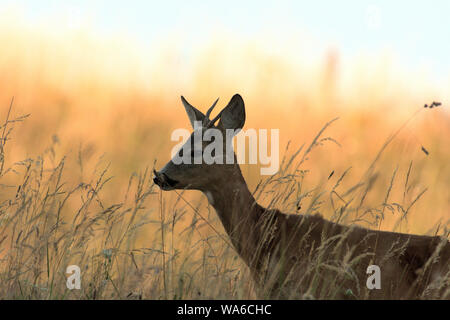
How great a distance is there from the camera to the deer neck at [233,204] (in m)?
3.32

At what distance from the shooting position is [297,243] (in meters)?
3.24

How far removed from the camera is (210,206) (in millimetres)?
3504

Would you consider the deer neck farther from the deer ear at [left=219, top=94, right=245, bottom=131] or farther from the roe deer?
the deer ear at [left=219, top=94, right=245, bottom=131]

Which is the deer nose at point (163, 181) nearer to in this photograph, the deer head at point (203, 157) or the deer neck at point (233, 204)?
the deer head at point (203, 157)

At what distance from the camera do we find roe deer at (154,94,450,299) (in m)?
3.03

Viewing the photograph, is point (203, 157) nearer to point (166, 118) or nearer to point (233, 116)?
point (233, 116)

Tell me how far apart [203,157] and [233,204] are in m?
0.25

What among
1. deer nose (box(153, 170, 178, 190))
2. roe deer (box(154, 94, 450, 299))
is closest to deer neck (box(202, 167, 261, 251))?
roe deer (box(154, 94, 450, 299))

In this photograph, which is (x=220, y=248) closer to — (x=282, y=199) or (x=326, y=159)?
(x=282, y=199)

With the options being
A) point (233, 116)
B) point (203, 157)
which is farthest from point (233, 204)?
point (233, 116)

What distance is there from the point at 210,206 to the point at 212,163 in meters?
0.26

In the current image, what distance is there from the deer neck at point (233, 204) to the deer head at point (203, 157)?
26 millimetres

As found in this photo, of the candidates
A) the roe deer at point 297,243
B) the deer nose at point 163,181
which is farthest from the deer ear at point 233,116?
the deer nose at point 163,181
